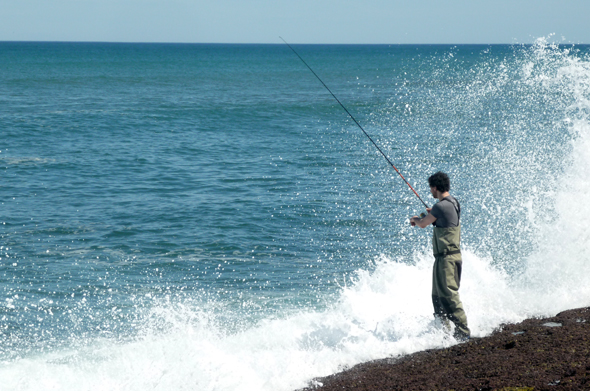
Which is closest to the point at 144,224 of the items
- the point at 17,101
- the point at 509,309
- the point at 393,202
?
the point at 393,202

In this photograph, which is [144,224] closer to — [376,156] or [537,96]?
[376,156]

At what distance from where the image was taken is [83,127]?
2812 cm

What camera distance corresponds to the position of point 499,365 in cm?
532

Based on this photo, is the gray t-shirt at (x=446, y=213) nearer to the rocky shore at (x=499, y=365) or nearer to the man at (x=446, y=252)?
the man at (x=446, y=252)

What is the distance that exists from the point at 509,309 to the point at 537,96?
29.5 meters

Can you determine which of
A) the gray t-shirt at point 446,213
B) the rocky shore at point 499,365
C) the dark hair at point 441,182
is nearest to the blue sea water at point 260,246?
the rocky shore at point 499,365

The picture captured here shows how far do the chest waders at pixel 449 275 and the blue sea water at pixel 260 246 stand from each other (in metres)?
0.37

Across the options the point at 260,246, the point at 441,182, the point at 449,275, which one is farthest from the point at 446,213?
the point at 260,246

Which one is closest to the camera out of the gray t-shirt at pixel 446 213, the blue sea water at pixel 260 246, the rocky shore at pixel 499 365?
the rocky shore at pixel 499 365

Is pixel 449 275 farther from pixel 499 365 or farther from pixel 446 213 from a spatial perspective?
pixel 499 365

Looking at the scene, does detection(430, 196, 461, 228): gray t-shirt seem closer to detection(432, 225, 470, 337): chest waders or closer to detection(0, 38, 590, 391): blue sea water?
detection(432, 225, 470, 337): chest waders

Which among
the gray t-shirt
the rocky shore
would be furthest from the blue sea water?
the gray t-shirt

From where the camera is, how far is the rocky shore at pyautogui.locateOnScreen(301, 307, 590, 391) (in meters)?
4.86

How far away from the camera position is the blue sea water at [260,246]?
6.99m
